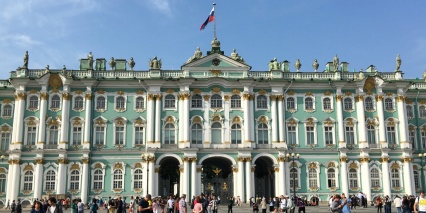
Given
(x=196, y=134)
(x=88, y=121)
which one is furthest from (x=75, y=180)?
(x=196, y=134)

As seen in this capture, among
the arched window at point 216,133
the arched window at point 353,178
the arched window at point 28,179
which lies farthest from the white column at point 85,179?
the arched window at point 353,178

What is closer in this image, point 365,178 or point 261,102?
point 365,178

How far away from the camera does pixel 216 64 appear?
56.6 metres

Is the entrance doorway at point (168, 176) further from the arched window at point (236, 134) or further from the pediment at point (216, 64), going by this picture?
the pediment at point (216, 64)

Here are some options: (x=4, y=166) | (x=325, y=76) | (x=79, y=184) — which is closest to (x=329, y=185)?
(x=325, y=76)

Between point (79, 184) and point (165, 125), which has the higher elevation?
point (165, 125)

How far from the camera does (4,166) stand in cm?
5453

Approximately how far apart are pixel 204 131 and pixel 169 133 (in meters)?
4.01

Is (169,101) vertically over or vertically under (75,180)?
over

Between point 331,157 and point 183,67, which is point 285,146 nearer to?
point 331,157

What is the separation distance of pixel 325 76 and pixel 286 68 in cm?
481

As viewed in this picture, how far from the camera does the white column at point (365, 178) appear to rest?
179ft

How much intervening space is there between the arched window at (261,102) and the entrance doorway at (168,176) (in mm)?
11597

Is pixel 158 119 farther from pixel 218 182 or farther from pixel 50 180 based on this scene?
pixel 50 180
